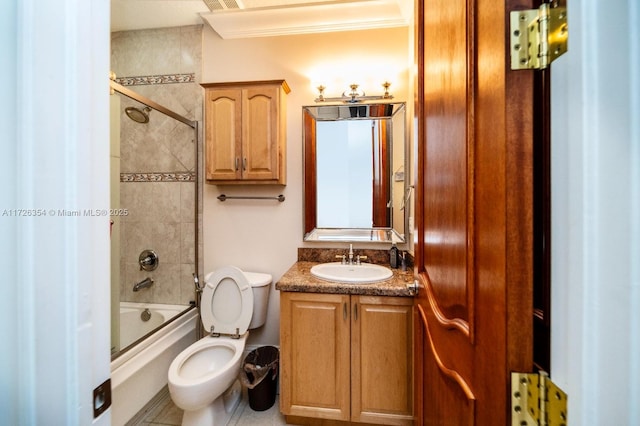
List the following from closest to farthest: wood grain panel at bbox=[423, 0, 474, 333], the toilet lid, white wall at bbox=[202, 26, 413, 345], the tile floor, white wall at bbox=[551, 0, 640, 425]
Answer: white wall at bbox=[551, 0, 640, 425], wood grain panel at bbox=[423, 0, 474, 333], the tile floor, the toilet lid, white wall at bbox=[202, 26, 413, 345]

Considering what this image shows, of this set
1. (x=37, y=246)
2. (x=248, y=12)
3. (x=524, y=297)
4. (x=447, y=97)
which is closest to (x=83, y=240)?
(x=37, y=246)

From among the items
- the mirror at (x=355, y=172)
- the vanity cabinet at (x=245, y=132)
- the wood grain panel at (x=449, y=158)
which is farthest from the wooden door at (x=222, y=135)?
the wood grain panel at (x=449, y=158)

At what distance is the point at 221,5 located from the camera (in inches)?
72.3

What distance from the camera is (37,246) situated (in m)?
0.43

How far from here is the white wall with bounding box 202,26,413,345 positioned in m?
1.95

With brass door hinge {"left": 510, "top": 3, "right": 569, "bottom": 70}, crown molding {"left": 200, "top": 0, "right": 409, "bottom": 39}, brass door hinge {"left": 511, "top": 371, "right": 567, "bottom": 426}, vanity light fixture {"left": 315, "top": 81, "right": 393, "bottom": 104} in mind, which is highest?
crown molding {"left": 200, "top": 0, "right": 409, "bottom": 39}

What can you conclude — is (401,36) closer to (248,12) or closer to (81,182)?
(248,12)

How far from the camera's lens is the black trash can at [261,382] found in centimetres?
163

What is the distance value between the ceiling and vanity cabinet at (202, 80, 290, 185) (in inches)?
20.0

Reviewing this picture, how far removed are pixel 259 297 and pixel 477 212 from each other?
1.68 m

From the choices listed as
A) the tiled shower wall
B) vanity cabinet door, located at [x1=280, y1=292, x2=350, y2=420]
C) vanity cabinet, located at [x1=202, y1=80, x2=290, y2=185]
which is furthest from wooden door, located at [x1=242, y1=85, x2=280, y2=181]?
vanity cabinet door, located at [x1=280, y1=292, x2=350, y2=420]

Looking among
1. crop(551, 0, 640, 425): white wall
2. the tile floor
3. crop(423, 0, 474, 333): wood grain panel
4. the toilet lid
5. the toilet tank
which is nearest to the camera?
crop(551, 0, 640, 425): white wall

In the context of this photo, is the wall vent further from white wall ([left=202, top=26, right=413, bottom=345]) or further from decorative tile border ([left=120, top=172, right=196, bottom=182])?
decorative tile border ([left=120, top=172, right=196, bottom=182])

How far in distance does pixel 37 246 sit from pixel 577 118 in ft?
2.81
